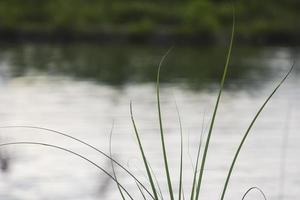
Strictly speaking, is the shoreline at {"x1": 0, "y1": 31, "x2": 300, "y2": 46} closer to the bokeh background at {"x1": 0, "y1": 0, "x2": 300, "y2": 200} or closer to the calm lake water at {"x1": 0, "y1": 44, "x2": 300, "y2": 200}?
the bokeh background at {"x1": 0, "y1": 0, "x2": 300, "y2": 200}

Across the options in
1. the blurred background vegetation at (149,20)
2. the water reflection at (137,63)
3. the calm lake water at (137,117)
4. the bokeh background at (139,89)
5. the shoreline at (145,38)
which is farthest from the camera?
the blurred background vegetation at (149,20)

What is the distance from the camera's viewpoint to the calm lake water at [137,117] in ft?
20.4

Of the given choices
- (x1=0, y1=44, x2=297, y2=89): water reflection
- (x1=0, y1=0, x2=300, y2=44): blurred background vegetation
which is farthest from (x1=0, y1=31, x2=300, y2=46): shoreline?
(x1=0, y1=44, x2=297, y2=89): water reflection

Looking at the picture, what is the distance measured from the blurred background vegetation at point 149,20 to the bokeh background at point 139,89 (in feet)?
0.18

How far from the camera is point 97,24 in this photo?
2806cm

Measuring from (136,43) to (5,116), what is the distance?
14929mm

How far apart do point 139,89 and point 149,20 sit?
49.6 ft

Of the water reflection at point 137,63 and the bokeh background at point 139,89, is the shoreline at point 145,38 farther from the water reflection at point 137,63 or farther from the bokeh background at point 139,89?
the water reflection at point 137,63

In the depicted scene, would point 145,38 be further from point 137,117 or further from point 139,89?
point 137,117

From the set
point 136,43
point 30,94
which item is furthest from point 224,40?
point 30,94

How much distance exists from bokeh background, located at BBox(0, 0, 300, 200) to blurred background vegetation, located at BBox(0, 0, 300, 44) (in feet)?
0.18

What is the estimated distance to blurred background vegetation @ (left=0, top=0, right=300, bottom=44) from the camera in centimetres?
2602

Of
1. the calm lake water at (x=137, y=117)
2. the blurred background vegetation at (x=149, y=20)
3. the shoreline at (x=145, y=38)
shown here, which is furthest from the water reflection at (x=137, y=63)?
the blurred background vegetation at (x=149, y=20)

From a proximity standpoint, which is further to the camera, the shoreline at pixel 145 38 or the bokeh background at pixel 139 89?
the shoreline at pixel 145 38
